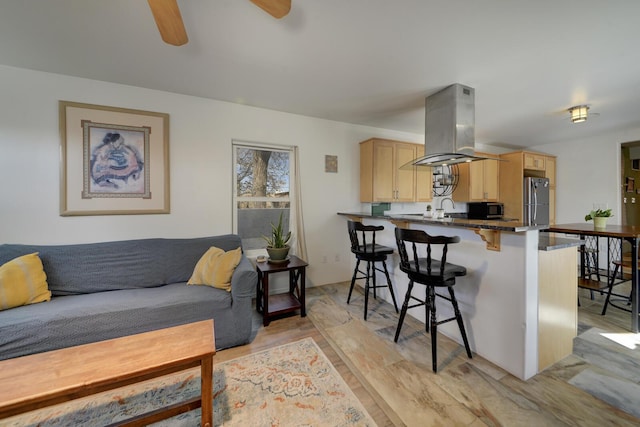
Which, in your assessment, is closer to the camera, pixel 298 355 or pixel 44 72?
pixel 298 355

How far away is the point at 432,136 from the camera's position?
2.73 m

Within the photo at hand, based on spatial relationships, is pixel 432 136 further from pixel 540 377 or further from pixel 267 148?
pixel 540 377

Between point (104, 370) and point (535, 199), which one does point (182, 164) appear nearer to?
point (104, 370)

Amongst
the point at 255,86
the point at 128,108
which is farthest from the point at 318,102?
the point at 128,108

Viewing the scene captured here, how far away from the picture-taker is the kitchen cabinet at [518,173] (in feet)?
14.7

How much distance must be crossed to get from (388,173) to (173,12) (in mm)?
3025

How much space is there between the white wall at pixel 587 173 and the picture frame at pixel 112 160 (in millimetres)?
A: 6860

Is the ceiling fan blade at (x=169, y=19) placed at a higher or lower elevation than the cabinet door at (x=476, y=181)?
higher

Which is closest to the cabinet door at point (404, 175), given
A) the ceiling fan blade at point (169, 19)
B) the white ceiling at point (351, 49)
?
the white ceiling at point (351, 49)

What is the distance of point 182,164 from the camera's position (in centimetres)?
280

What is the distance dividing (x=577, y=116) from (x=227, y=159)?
440 cm

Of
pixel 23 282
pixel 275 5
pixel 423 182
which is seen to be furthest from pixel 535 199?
pixel 23 282

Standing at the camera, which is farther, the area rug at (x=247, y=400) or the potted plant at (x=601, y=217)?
the potted plant at (x=601, y=217)

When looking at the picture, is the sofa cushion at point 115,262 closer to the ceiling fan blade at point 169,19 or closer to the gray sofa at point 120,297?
the gray sofa at point 120,297
